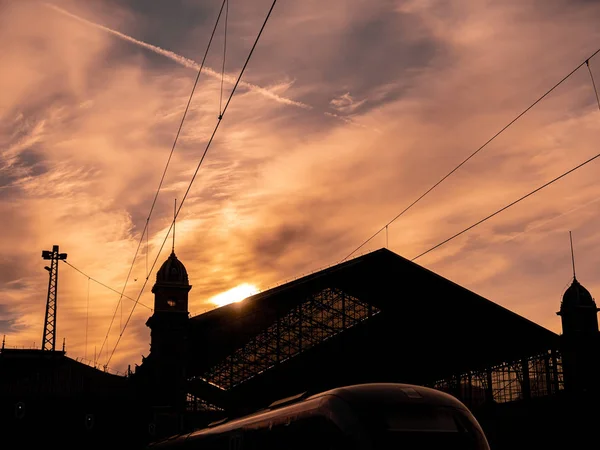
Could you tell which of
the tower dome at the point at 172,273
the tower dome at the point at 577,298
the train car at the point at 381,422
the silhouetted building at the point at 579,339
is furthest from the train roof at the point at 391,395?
the tower dome at the point at 577,298

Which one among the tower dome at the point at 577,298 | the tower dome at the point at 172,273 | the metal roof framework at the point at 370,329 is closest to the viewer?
the tower dome at the point at 172,273

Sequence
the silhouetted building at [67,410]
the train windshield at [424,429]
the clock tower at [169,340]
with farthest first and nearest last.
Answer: the silhouetted building at [67,410] → the clock tower at [169,340] → the train windshield at [424,429]

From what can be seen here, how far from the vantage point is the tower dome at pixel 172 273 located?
43.5m

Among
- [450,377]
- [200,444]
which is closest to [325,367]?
[450,377]

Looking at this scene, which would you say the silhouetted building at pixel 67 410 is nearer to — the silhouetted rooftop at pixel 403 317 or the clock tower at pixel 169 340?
the clock tower at pixel 169 340

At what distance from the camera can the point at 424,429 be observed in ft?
47.3

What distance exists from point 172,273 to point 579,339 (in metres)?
23.2

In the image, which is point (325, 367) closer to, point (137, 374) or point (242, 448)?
point (137, 374)

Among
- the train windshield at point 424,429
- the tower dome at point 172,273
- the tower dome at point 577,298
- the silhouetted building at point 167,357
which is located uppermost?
the tower dome at point 172,273

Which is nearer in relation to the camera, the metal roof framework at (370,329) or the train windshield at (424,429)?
the train windshield at (424,429)

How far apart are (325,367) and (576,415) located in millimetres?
21802

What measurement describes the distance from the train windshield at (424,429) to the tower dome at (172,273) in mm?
29990

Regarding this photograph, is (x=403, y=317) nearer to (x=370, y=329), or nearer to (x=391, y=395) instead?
(x=370, y=329)

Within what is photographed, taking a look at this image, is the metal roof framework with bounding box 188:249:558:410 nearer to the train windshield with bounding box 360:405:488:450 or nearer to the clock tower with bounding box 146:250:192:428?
the clock tower with bounding box 146:250:192:428
